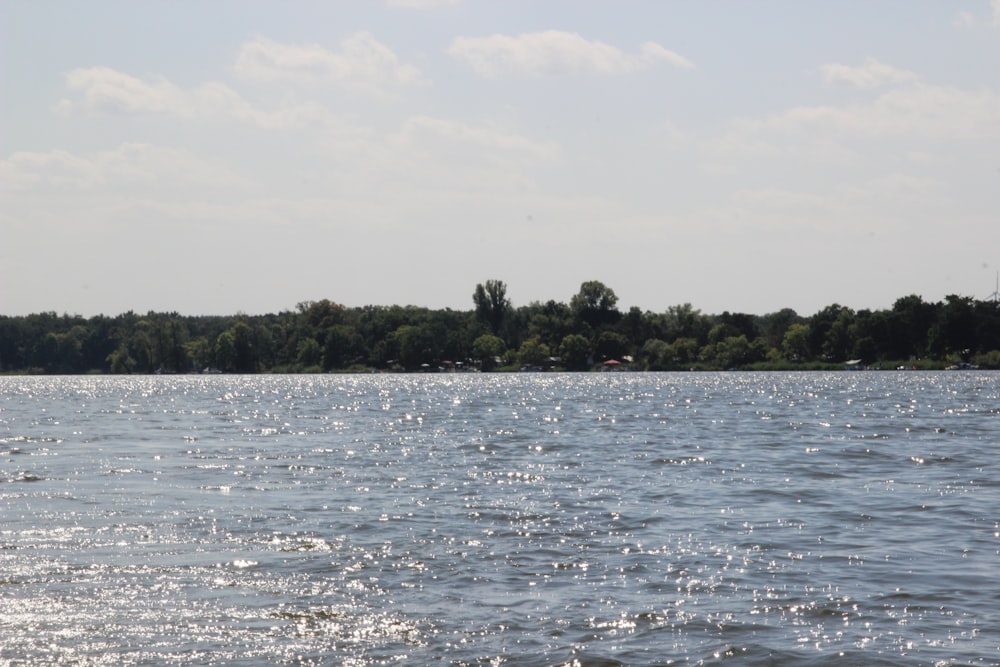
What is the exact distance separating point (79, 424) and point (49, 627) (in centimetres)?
4656

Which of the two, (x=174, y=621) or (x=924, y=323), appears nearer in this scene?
(x=174, y=621)

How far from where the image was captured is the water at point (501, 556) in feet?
39.4

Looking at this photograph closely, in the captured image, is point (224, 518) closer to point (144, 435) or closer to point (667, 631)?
point (667, 631)

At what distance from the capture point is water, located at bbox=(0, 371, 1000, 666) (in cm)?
1202

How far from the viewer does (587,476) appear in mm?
29250

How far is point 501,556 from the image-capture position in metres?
17.2

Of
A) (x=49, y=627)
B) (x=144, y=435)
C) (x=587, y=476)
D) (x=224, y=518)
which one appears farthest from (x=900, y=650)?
(x=144, y=435)

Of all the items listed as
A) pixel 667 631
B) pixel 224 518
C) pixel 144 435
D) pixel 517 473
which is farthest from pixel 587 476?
pixel 144 435

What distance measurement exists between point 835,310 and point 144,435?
169182mm

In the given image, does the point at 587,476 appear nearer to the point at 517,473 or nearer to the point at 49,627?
the point at 517,473

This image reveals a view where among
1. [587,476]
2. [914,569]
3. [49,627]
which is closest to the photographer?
[49,627]

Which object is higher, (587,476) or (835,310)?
(835,310)

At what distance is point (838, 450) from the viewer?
3756cm

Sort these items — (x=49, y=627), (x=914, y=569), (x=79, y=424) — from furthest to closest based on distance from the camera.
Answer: (x=79, y=424) < (x=914, y=569) < (x=49, y=627)
